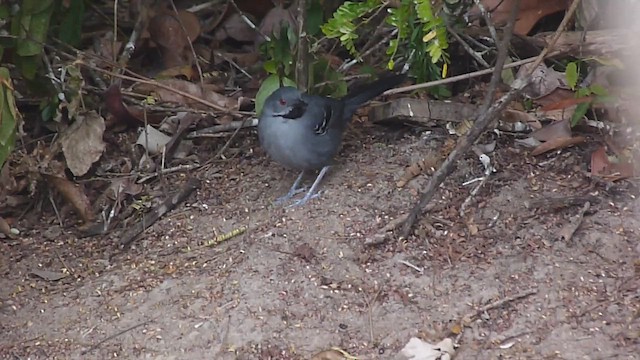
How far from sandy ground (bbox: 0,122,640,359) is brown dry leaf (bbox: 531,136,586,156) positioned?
4 centimetres

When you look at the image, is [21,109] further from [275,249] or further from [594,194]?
[594,194]

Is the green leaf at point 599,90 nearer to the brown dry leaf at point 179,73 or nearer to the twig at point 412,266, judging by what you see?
the twig at point 412,266

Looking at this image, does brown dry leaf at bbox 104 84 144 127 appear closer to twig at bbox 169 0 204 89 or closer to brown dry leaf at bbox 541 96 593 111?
twig at bbox 169 0 204 89

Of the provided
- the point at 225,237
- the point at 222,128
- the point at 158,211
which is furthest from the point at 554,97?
the point at 158,211

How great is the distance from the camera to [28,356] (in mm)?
4055

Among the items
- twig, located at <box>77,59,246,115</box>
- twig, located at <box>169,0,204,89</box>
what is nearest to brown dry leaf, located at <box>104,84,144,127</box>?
twig, located at <box>77,59,246,115</box>

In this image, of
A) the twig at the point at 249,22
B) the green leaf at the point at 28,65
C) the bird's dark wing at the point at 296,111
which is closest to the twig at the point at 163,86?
the green leaf at the point at 28,65

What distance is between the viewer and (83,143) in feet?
16.6

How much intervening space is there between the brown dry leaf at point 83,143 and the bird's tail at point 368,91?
1.21 meters

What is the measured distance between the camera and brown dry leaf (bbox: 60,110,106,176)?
502cm

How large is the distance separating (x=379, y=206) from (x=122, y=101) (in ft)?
5.15

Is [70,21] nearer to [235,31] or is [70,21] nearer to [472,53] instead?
[235,31]

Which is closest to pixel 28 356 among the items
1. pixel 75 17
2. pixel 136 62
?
pixel 75 17

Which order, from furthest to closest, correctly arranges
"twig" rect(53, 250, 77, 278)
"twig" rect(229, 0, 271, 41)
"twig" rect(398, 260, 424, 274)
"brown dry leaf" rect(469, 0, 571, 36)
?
"twig" rect(229, 0, 271, 41), "brown dry leaf" rect(469, 0, 571, 36), "twig" rect(53, 250, 77, 278), "twig" rect(398, 260, 424, 274)
